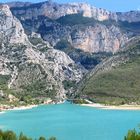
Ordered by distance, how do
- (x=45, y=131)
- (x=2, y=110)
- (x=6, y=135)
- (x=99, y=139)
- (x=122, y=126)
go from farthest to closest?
1. (x=2, y=110)
2. (x=122, y=126)
3. (x=45, y=131)
4. (x=99, y=139)
5. (x=6, y=135)

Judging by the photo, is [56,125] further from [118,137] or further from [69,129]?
[118,137]

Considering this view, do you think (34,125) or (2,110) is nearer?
(34,125)

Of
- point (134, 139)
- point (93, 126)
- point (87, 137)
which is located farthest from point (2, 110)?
point (134, 139)

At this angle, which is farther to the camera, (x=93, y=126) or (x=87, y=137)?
(x=93, y=126)

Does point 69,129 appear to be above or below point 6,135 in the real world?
below

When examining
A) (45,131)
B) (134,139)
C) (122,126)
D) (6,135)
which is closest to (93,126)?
(122,126)

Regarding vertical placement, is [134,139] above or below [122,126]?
above

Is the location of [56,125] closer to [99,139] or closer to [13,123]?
[13,123]

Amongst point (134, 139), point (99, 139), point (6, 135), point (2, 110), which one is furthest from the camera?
point (2, 110)

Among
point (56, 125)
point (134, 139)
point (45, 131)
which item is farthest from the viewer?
point (56, 125)
